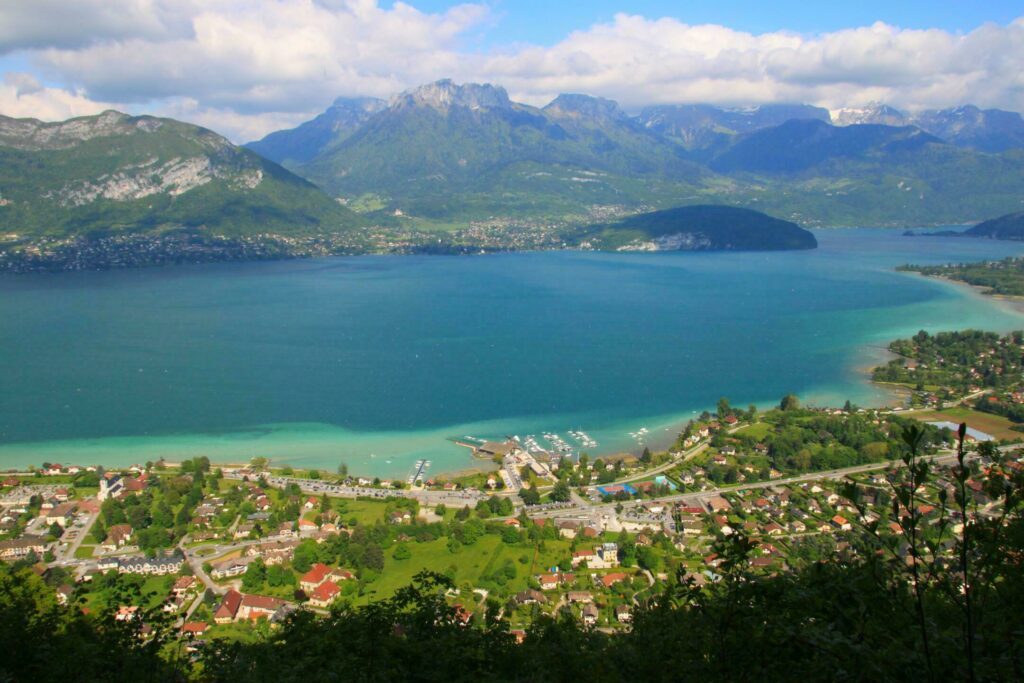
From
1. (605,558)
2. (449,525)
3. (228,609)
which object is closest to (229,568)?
(228,609)

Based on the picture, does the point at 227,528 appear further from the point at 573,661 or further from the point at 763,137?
the point at 763,137

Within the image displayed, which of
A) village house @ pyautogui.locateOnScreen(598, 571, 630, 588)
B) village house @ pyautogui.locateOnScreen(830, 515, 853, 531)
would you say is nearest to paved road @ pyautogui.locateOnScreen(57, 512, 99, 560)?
village house @ pyautogui.locateOnScreen(598, 571, 630, 588)

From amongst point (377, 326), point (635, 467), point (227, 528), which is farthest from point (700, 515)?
point (377, 326)

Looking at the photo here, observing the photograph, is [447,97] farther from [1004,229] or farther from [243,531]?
[243,531]

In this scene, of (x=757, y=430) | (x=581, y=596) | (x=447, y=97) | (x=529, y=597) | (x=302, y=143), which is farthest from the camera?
(x=302, y=143)

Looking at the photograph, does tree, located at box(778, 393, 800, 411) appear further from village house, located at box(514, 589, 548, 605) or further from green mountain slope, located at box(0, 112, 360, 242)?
green mountain slope, located at box(0, 112, 360, 242)

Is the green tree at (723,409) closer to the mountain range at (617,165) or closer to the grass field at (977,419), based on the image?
the grass field at (977,419)
